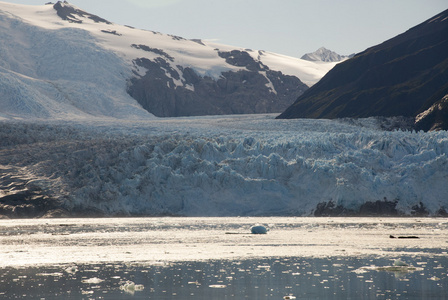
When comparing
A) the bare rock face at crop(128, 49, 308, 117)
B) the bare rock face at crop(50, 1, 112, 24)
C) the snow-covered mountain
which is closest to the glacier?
the snow-covered mountain

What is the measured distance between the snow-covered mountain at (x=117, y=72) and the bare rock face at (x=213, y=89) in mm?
160

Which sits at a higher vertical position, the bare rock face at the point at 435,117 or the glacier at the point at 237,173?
the bare rock face at the point at 435,117

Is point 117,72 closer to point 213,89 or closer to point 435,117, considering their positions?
point 213,89

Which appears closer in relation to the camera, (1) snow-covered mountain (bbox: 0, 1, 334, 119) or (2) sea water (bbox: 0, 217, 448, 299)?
(2) sea water (bbox: 0, 217, 448, 299)

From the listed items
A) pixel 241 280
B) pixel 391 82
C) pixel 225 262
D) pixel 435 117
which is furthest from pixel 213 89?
pixel 241 280

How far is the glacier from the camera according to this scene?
44250 millimetres

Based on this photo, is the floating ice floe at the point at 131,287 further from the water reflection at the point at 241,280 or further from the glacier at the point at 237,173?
the glacier at the point at 237,173

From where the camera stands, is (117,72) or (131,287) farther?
(117,72)

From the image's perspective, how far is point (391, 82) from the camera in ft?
268

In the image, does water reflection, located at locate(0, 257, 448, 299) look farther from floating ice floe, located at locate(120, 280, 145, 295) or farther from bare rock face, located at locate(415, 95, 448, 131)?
bare rock face, located at locate(415, 95, 448, 131)

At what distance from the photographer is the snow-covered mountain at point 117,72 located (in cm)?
7581

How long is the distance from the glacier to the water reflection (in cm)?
2097

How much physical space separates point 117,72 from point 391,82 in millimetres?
36136

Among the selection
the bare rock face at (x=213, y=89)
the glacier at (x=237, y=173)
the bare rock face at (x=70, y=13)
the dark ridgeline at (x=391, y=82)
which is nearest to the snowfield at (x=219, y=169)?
the glacier at (x=237, y=173)
